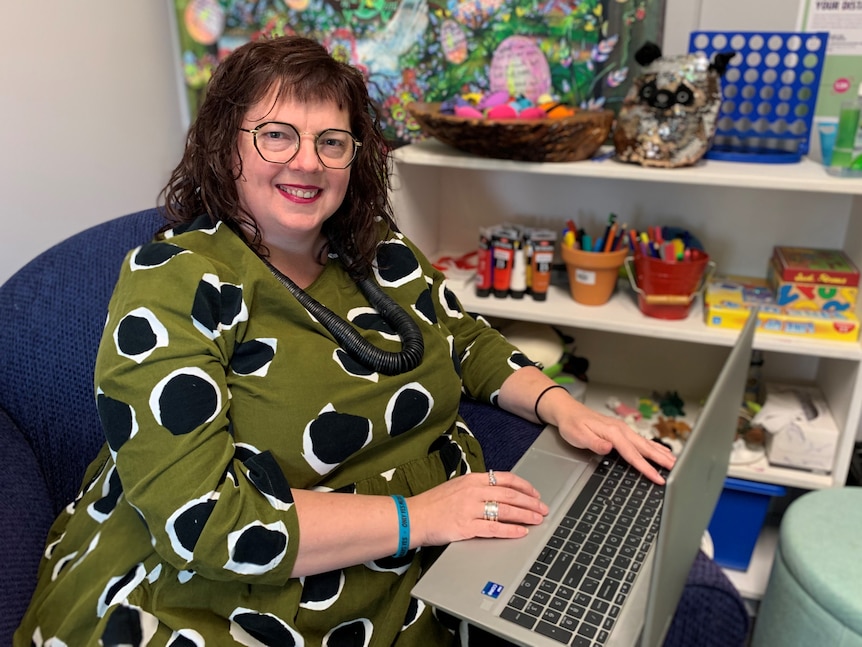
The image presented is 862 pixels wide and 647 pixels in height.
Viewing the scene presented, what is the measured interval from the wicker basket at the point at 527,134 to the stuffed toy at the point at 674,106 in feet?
0.26

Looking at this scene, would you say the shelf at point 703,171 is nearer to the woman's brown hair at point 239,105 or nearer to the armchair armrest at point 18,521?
the woman's brown hair at point 239,105

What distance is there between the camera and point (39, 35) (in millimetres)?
1598

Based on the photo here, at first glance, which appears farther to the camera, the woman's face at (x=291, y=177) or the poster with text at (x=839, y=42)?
the poster with text at (x=839, y=42)

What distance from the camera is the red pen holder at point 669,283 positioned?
1.57 meters

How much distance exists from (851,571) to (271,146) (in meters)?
1.18

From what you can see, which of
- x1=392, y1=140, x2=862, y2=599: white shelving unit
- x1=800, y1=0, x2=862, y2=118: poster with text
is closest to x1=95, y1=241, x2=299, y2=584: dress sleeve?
x1=392, y1=140, x2=862, y2=599: white shelving unit

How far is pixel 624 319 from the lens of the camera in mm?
1633

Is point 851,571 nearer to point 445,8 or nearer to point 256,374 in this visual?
point 256,374

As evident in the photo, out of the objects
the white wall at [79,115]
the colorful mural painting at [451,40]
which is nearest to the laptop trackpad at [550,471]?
the colorful mural painting at [451,40]

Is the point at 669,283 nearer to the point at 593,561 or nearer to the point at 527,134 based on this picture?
the point at 527,134

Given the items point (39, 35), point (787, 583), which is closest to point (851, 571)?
point (787, 583)

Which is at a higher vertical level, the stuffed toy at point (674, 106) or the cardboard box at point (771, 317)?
the stuffed toy at point (674, 106)

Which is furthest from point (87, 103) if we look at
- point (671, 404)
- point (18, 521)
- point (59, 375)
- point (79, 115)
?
point (671, 404)

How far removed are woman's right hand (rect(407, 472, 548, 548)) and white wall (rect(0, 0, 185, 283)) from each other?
1167 mm
